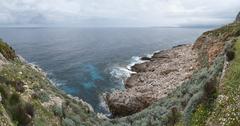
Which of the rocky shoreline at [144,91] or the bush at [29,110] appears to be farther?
the rocky shoreline at [144,91]

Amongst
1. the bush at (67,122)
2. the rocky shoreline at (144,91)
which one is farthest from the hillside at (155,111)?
the rocky shoreline at (144,91)

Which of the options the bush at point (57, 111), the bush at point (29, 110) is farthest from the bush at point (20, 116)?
the bush at point (57, 111)

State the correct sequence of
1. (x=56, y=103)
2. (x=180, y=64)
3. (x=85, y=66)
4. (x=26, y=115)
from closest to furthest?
(x=26, y=115)
(x=56, y=103)
(x=180, y=64)
(x=85, y=66)

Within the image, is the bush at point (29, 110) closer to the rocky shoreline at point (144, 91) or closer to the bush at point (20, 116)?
the bush at point (20, 116)

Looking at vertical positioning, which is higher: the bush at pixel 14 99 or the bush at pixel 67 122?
the bush at pixel 14 99

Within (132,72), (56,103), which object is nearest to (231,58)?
(56,103)

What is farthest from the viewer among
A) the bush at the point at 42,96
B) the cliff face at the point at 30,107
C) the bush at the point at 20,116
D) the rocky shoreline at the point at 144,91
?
the rocky shoreline at the point at 144,91

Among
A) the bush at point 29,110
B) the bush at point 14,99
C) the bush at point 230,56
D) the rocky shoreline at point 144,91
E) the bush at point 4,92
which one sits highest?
the bush at point 230,56

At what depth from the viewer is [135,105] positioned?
4569 cm

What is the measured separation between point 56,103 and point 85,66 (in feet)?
215

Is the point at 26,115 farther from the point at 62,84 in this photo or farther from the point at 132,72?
the point at 132,72

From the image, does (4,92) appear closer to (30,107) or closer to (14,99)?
(14,99)

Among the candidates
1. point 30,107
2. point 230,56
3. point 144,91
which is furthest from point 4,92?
A: point 144,91

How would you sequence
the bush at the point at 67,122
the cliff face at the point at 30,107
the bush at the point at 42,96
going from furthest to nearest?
the bush at the point at 42,96
the bush at the point at 67,122
the cliff face at the point at 30,107
